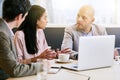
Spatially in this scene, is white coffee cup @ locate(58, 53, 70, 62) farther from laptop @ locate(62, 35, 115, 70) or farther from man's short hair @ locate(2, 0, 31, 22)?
man's short hair @ locate(2, 0, 31, 22)

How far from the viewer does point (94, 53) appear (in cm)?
183

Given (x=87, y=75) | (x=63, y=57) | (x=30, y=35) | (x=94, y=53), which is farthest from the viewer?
(x=30, y=35)

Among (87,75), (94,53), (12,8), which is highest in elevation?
(12,8)

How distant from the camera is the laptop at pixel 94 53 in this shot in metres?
1.74

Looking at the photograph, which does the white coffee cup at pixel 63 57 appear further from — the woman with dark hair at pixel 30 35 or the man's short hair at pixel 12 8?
the man's short hair at pixel 12 8

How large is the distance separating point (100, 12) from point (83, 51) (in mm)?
2346

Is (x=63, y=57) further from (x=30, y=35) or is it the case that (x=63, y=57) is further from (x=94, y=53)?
(x=30, y=35)

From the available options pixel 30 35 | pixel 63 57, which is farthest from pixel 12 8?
pixel 30 35

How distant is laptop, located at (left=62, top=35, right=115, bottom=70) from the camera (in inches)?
68.7

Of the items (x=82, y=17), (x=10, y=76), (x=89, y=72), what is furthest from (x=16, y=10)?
(x=82, y=17)

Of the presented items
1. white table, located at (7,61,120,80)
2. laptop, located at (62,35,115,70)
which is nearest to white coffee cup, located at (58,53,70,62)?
laptop, located at (62,35,115,70)

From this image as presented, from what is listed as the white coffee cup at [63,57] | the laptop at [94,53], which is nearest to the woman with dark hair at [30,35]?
the white coffee cup at [63,57]

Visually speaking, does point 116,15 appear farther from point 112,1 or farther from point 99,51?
point 99,51

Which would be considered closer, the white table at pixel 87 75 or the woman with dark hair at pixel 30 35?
the white table at pixel 87 75
